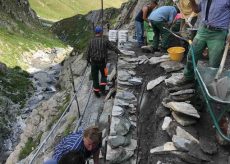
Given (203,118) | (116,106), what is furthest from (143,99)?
(203,118)

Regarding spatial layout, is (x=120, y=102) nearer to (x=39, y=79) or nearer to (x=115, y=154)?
(x=115, y=154)

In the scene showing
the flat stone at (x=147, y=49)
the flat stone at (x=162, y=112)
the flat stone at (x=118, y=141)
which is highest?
the flat stone at (x=147, y=49)

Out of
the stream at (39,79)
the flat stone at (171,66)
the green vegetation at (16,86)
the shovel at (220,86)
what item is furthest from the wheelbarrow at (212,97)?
the green vegetation at (16,86)

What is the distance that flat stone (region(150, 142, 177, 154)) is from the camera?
1060cm

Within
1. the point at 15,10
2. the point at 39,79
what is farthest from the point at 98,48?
the point at 15,10

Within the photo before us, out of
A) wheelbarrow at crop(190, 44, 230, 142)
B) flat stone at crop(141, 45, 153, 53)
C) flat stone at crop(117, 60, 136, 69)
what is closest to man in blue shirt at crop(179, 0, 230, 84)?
wheelbarrow at crop(190, 44, 230, 142)

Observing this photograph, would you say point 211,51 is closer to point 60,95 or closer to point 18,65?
point 60,95

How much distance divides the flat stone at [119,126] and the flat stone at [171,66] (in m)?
3.49

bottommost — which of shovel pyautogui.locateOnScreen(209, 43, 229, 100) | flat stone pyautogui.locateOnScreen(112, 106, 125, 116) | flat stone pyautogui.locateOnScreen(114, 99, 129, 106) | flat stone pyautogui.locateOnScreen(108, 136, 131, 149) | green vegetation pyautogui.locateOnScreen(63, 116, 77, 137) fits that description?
green vegetation pyautogui.locateOnScreen(63, 116, 77, 137)

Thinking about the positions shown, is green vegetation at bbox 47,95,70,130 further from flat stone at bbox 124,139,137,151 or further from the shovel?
the shovel

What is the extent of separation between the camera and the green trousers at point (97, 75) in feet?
59.3

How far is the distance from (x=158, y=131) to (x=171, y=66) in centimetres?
501

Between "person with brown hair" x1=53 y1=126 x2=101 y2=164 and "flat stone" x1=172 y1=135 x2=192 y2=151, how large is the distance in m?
2.31

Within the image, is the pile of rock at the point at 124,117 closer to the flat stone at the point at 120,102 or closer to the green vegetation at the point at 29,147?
the flat stone at the point at 120,102
